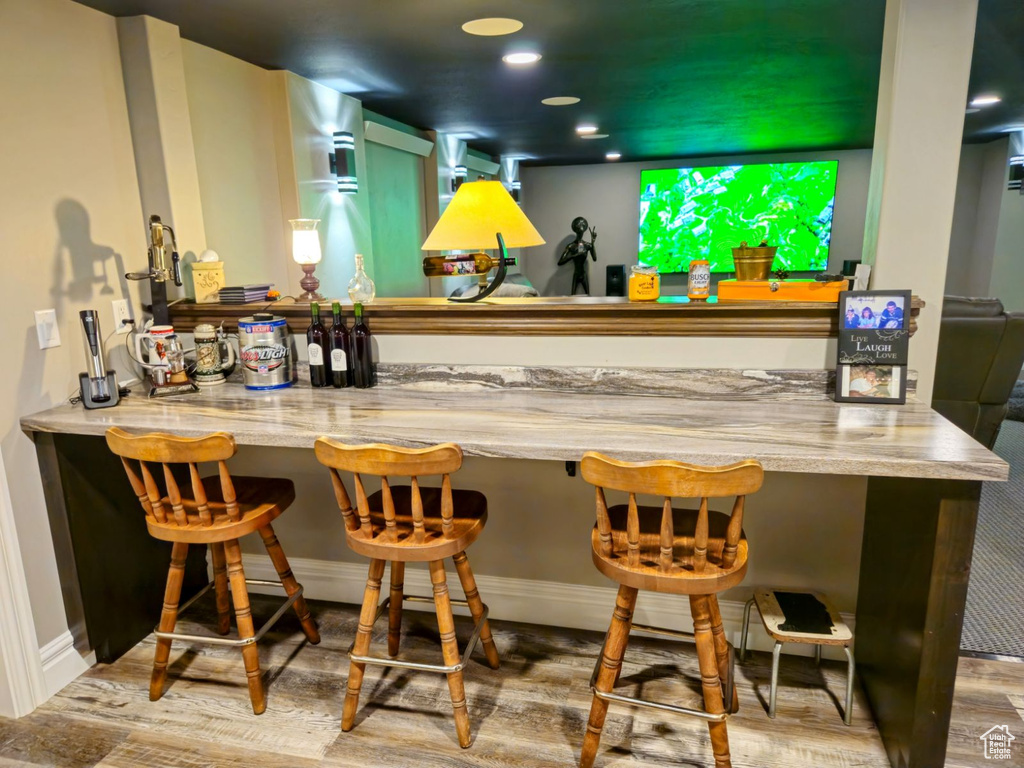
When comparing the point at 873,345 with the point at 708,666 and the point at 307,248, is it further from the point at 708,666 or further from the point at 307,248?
the point at 307,248

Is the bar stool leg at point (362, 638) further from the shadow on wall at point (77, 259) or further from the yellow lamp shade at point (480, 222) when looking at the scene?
the shadow on wall at point (77, 259)

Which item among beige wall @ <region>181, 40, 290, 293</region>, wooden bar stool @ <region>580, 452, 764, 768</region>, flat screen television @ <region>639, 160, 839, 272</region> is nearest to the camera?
wooden bar stool @ <region>580, 452, 764, 768</region>

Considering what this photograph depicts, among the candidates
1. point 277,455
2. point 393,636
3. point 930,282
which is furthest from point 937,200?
point 277,455

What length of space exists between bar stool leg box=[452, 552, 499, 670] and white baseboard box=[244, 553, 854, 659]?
0.21 meters

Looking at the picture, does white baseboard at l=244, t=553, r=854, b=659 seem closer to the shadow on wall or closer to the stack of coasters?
the stack of coasters

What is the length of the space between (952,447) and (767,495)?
0.67m

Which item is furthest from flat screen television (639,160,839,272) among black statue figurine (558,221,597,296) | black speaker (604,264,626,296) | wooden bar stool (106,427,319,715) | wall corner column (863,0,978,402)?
wooden bar stool (106,427,319,715)

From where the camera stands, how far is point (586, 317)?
2.16 metres

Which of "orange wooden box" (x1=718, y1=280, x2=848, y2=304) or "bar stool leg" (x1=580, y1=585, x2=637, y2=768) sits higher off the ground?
"orange wooden box" (x1=718, y1=280, x2=848, y2=304)

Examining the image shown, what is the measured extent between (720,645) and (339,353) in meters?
1.49

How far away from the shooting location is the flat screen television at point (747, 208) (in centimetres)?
829

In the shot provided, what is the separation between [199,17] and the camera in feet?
8.55

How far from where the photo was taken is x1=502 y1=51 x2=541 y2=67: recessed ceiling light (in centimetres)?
331

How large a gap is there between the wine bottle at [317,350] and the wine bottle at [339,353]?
30 mm
